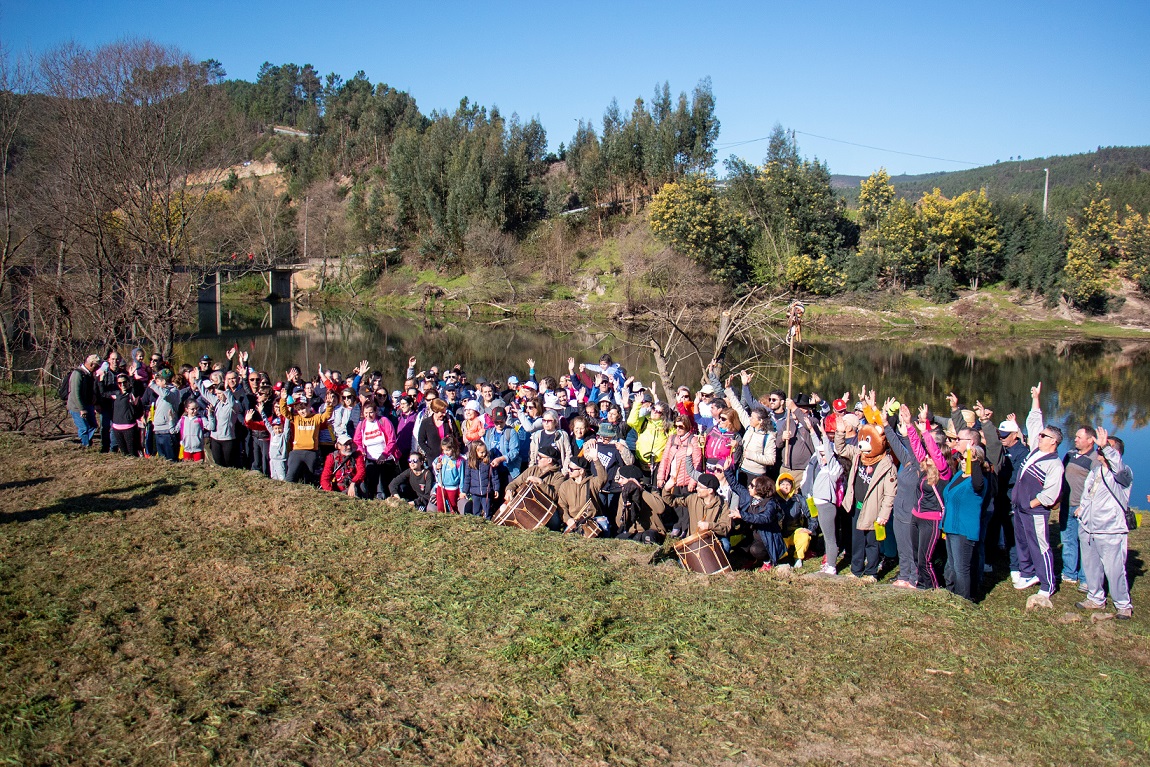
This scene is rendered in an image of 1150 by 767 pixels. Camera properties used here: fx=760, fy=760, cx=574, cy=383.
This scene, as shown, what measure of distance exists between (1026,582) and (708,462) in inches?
127

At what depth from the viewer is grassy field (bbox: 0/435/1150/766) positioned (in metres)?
4.02

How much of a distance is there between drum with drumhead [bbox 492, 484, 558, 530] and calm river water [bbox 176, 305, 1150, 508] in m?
11.2

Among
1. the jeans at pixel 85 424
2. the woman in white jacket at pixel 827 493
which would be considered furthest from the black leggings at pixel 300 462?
the woman in white jacket at pixel 827 493

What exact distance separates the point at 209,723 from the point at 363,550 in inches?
108

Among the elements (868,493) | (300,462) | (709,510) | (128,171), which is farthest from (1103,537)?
(128,171)

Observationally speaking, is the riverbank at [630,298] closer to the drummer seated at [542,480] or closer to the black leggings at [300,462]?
the black leggings at [300,462]

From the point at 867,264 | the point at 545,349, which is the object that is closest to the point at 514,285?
the point at 545,349

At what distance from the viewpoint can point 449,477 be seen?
8688 millimetres

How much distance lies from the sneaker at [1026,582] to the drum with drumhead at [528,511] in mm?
4541

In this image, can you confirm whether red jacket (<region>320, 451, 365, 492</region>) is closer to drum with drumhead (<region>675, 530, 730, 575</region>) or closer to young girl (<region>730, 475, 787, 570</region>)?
drum with drumhead (<region>675, 530, 730, 575</region>)

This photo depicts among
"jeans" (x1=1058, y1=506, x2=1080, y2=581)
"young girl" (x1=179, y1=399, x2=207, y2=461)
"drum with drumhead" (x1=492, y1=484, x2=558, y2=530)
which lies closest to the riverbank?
"young girl" (x1=179, y1=399, x2=207, y2=461)

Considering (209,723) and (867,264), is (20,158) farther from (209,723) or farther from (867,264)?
(867,264)

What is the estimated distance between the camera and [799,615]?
5754mm

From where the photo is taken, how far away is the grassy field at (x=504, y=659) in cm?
402
